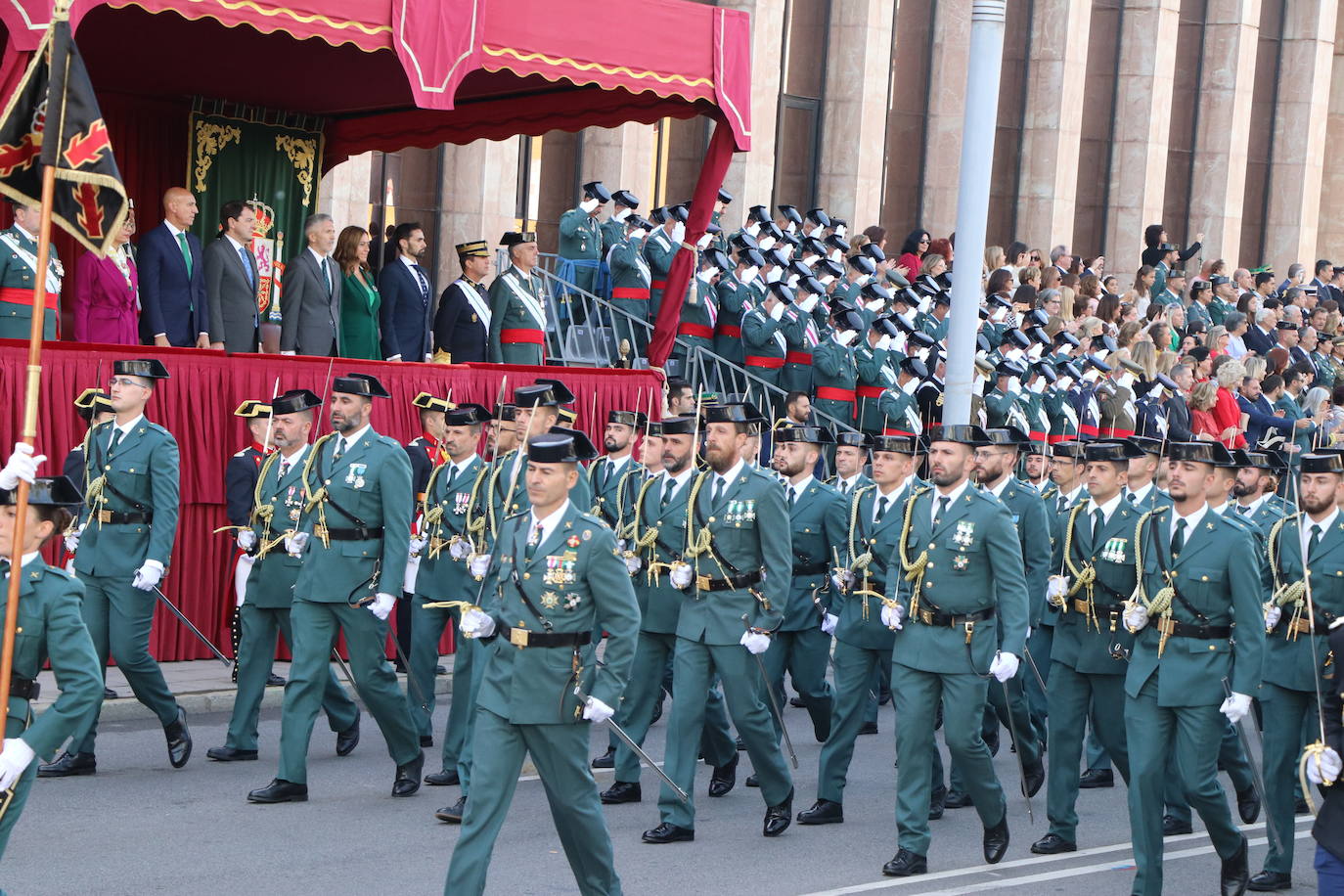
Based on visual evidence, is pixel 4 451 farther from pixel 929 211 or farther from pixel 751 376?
pixel 929 211

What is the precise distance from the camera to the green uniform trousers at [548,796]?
21.1 ft

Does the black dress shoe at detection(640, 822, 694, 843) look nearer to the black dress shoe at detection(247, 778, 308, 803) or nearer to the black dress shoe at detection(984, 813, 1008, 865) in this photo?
the black dress shoe at detection(984, 813, 1008, 865)

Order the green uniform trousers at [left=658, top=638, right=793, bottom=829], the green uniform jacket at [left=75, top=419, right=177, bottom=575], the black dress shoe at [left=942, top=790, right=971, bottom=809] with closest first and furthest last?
the green uniform trousers at [left=658, top=638, right=793, bottom=829] < the green uniform jacket at [left=75, top=419, right=177, bottom=575] < the black dress shoe at [left=942, top=790, right=971, bottom=809]

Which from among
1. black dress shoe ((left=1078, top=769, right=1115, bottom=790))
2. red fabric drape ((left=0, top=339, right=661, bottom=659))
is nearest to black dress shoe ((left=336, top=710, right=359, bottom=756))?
red fabric drape ((left=0, top=339, right=661, bottom=659))

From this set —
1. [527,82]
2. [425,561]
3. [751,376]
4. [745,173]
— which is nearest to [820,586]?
[425,561]

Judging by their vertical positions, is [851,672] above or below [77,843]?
above

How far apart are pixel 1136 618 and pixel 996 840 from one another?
3.94ft

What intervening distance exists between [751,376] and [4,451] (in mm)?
7673

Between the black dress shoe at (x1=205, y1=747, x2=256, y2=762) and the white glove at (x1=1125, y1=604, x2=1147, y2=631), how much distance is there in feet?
14.7

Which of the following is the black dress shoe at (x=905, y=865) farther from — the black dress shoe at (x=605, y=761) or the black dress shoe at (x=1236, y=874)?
the black dress shoe at (x=605, y=761)

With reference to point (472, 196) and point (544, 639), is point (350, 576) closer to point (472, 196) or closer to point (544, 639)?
point (544, 639)

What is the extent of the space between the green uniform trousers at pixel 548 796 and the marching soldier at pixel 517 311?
7.58 meters

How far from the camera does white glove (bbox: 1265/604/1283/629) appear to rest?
859 cm

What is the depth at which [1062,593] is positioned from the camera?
891 centimetres
